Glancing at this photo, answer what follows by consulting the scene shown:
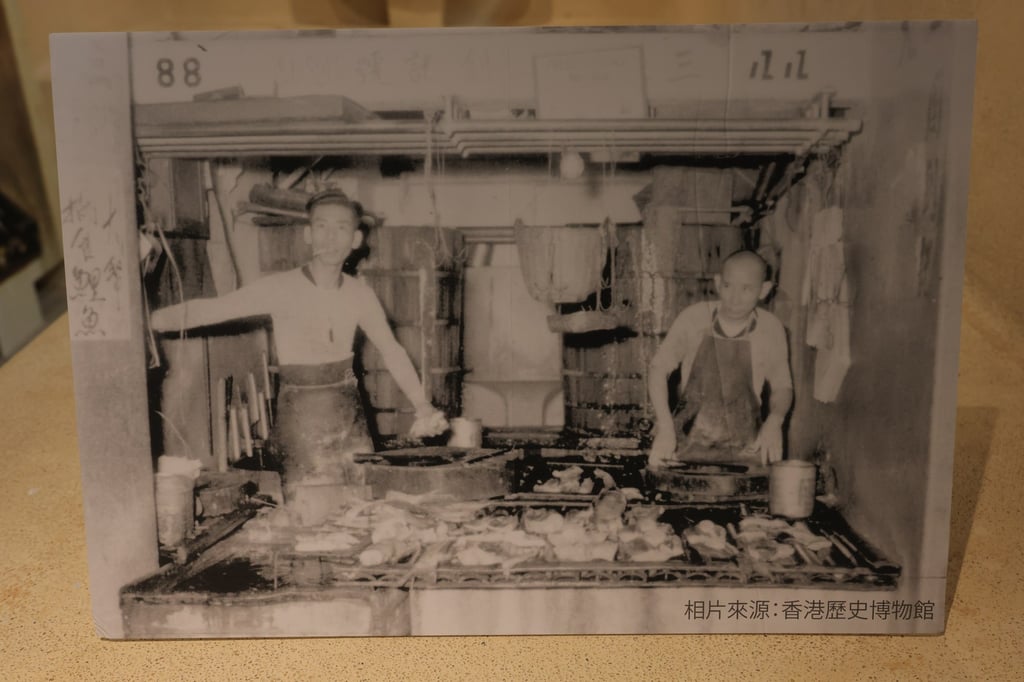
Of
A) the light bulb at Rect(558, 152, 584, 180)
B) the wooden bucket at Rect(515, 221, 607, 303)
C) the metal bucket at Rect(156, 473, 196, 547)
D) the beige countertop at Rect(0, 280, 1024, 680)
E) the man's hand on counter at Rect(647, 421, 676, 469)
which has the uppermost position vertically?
the light bulb at Rect(558, 152, 584, 180)

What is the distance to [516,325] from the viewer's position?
3.60ft

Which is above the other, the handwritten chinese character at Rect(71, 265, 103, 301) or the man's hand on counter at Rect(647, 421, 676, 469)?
the handwritten chinese character at Rect(71, 265, 103, 301)

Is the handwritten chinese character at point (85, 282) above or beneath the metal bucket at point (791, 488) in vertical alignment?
above

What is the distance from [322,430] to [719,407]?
550 millimetres

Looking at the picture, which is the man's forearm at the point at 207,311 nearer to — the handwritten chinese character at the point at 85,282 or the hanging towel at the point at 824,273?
the handwritten chinese character at the point at 85,282

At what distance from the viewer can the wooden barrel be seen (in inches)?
42.0

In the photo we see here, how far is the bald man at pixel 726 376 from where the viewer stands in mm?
1076

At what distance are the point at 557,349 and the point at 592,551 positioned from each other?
0.28 meters

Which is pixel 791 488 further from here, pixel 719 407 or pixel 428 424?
pixel 428 424

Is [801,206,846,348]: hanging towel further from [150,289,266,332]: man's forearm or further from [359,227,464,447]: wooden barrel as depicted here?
[150,289,266,332]: man's forearm

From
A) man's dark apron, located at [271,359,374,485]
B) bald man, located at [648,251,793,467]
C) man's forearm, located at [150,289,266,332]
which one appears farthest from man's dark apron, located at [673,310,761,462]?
man's forearm, located at [150,289,266,332]

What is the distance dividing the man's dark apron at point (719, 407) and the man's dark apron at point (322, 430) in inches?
17.4

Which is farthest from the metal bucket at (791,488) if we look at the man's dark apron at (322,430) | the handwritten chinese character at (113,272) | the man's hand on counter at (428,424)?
the handwritten chinese character at (113,272)

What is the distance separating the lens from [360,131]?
104 centimetres
